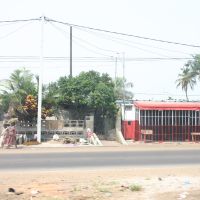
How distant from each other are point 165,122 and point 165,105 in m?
1.32

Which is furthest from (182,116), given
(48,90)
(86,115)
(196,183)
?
(196,183)

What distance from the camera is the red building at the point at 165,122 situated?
120ft

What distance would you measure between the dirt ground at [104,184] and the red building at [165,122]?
20.2 m

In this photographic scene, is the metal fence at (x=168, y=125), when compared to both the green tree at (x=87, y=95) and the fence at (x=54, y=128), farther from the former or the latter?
the fence at (x=54, y=128)

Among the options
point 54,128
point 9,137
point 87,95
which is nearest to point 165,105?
Answer: point 87,95

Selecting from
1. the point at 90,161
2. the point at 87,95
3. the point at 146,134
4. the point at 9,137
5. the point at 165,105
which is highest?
the point at 87,95

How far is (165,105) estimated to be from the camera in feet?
122

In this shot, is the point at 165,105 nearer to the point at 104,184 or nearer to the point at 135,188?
the point at 104,184

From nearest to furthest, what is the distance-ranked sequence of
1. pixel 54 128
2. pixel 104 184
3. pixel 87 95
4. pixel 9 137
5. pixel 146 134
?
pixel 104 184 < pixel 9 137 < pixel 54 128 < pixel 146 134 < pixel 87 95

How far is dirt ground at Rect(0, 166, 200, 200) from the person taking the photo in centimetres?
1084

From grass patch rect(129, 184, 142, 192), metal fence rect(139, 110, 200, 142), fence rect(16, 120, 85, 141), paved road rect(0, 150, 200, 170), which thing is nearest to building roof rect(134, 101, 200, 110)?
metal fence rect(139, 110, 200, 142)

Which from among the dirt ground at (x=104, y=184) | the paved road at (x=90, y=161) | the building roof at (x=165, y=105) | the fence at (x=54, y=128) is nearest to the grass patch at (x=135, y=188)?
the dirt ground at (x=104, y=184)

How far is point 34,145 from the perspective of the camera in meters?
30.5

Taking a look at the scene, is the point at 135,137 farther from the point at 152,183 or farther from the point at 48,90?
the point at 152,183
